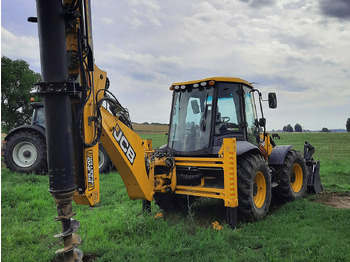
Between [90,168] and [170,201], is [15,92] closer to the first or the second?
[170,201]

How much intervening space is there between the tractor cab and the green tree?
62.5ft

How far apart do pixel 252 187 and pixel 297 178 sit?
2774 mm

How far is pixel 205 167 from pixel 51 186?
9.13 ft

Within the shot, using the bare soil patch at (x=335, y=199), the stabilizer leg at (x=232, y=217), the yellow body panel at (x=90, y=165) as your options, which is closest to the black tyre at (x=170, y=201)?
the stabilizer leg at (x=232, y=217)

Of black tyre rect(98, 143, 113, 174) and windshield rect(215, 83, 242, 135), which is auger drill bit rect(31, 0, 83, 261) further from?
black tyre rect(98, 143, 113, 174)

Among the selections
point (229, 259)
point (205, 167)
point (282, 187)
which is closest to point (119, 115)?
point (205, 167)

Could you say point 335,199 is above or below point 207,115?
below

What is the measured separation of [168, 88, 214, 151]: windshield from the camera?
522 cm

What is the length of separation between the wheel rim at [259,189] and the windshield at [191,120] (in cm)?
118

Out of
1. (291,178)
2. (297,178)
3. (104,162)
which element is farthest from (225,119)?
(104,162)

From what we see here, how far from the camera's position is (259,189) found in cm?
555

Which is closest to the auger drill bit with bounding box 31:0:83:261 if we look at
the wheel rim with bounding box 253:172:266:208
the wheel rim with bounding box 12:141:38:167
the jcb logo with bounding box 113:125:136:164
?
the jcb logo with bounding box 113:125:136:164

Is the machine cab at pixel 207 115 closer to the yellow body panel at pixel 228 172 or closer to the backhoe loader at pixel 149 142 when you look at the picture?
Answer: the backhoe loader at pixel 149 142

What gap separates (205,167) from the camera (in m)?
5.06
